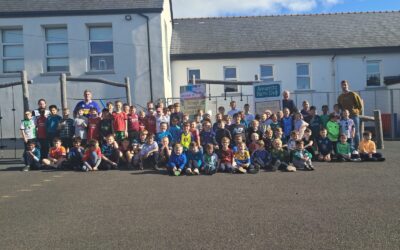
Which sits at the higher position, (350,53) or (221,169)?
(350,53)

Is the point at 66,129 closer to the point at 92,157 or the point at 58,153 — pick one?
the point at 58,153

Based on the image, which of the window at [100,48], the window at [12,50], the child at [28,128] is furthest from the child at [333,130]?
the window at [12,50]

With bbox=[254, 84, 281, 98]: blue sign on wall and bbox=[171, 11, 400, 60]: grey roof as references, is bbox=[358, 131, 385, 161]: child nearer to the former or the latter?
bbox=[254, 84, 281, 98]: blue sign on wall

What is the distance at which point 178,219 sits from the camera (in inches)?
210

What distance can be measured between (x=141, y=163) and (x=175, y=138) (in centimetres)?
120

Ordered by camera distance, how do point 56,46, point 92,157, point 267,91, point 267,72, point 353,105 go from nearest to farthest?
point 92,157 → point 353,105 → point 267,91 → point 56,46 → point 267,72

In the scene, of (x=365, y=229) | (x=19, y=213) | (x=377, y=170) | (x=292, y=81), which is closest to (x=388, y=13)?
(x=292, y=81)

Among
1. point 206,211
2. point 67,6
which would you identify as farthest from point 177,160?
point 67,6

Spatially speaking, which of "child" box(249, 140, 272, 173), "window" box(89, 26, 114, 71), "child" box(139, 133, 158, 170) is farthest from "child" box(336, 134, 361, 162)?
"window" box(89, 26, 114, 71)

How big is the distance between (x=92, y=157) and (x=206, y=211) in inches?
207

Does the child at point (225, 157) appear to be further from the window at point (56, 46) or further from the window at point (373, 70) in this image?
the window at point (373, 70)

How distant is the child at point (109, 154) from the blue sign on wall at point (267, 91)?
5130mm

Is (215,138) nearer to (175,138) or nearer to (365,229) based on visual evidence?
(175,138)

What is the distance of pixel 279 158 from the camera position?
31.7 feet
